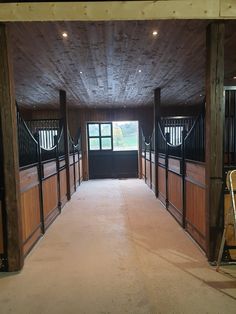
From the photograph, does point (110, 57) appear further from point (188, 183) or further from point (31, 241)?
point (31, 241)

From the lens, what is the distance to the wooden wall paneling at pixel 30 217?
2.88 metres

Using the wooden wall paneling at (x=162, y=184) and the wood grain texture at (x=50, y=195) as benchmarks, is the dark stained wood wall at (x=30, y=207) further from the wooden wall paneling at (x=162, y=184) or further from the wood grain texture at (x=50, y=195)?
the wooden wall paneling at (x=162, y=184)

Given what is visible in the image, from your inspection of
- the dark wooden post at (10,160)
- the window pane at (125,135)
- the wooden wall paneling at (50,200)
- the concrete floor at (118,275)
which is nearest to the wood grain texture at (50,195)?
the wooden wall paneling at (50,200)

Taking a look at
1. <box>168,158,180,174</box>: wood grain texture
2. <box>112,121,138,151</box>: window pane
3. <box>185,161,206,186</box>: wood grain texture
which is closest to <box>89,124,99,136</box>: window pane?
<box>112,121,138,151</box>: window pane

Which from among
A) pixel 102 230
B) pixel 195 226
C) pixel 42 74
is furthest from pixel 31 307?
pixel 42 74

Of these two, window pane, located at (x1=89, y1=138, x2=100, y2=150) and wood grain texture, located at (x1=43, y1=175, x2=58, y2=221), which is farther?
window pane, located at (x1=89, y1=138, x2=100, y2=150)

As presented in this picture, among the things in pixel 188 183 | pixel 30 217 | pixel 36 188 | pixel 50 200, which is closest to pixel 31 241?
pixel 30 217

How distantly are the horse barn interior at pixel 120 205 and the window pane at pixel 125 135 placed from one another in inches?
→ 173

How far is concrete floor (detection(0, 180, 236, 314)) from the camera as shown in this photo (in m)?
1.94

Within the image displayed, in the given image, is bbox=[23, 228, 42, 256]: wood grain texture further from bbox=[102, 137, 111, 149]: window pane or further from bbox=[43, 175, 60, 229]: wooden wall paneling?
bbox=[102, 137, 111, 149]: window pane

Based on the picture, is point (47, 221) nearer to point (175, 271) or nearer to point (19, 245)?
point (19, 245)

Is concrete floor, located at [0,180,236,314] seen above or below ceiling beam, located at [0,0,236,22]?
below

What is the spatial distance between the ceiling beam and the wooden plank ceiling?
258mm

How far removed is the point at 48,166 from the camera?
163 inches
